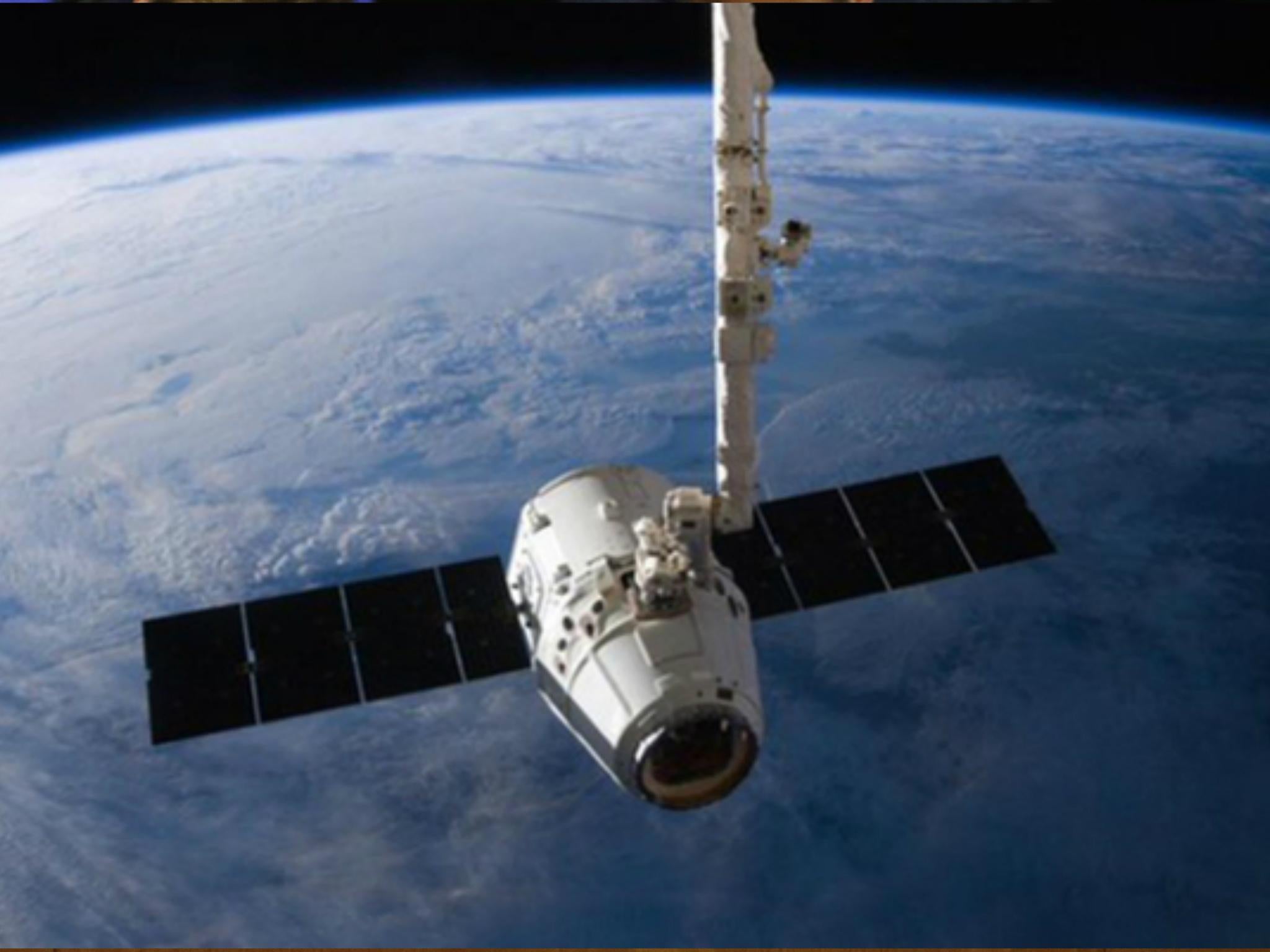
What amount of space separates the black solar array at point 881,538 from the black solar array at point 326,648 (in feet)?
6.15

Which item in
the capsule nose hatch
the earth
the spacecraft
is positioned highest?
the earth

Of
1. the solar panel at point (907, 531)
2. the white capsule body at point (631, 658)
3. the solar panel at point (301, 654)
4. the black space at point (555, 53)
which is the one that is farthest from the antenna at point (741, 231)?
the black space at point (555, 53)

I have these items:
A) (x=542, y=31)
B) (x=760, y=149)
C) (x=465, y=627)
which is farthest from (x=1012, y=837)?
(x=542, y=31)

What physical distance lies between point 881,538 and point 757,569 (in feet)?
3.27

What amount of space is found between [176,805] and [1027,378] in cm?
1701

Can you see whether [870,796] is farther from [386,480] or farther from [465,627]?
[386,480]

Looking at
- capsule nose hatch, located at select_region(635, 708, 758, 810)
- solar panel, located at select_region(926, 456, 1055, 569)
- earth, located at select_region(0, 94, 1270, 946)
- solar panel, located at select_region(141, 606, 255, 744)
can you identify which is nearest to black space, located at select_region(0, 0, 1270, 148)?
earth, located at select_region(0, 94, 1270, 946)

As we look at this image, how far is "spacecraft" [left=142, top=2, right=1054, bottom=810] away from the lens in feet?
18.7

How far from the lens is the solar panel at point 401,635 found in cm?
722

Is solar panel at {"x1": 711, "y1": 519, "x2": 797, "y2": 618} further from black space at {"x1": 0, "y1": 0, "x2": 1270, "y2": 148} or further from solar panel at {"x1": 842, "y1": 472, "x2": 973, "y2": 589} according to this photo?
black space at {"x1": 0, "y1": 0, "x2": 1270, "y2": 148}

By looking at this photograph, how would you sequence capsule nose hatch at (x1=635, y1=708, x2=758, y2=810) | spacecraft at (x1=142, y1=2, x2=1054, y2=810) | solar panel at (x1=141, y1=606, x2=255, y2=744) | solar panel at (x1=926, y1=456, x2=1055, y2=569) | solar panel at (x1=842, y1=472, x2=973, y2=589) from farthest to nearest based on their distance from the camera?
solar panel at (x1=926, y1=456, x2=1055, y2=569)
solar panel at (x1=842, y1=472, x2=973, y2=589)
solar panel at (x1=141, y1=606, x2=255, y2=744)
capsule nose hatch at (x1=635, y1=708, x2=758, y2=810)
spacecraft at (x1=142, y1=2, x2=1054, y2=810)

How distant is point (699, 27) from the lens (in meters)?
14.8

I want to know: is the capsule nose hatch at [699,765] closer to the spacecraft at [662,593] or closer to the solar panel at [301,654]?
the spacecraft at [662,593]

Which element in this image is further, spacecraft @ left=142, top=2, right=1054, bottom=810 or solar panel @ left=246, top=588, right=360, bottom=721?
solar panel @ left=246, top=588, right=360, bottom=721
